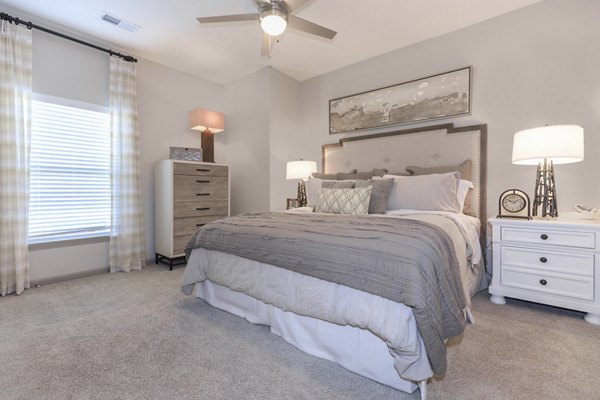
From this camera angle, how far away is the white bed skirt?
1.38 metres

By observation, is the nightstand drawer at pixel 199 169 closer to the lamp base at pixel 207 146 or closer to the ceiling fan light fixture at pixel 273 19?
the lamp base at pixel 207 146

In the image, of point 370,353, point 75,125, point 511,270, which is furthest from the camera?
point 75,125

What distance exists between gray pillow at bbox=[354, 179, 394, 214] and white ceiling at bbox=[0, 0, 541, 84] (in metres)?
1.60

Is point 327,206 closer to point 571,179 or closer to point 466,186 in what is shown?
point 466,186

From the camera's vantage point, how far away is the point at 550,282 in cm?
213

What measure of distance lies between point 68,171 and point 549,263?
4.51 meters

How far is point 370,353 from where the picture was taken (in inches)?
56.1

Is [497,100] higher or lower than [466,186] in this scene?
higher

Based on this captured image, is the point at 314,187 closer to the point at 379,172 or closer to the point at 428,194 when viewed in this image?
the point at 379,172

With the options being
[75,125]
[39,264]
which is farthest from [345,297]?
[75,125]

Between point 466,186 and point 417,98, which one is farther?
point 417,98

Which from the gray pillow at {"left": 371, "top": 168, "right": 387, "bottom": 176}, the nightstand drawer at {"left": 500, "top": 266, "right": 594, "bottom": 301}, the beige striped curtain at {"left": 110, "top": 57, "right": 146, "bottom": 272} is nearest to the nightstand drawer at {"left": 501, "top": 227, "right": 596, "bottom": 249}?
the nightstand drawer at {"left": 500, "top": 266, "right": 594, "bottom": 301}

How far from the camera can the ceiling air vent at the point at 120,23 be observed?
2766mm

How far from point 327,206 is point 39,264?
2932mm
